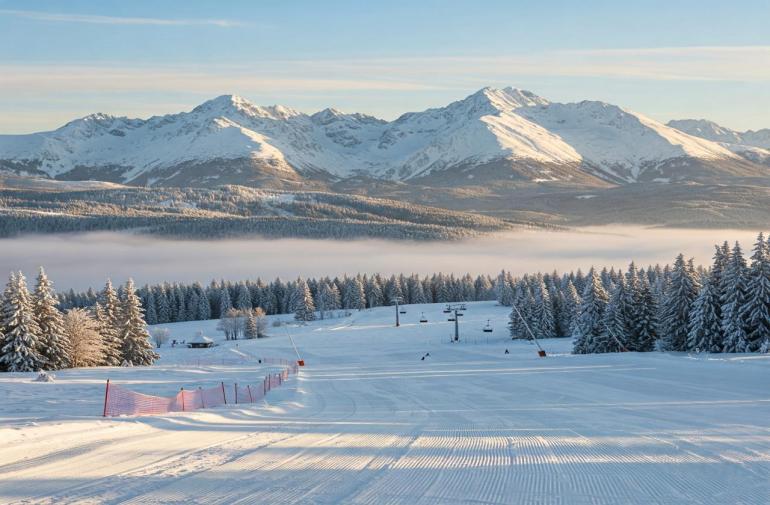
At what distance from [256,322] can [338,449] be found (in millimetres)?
109035

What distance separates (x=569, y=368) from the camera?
40625mm

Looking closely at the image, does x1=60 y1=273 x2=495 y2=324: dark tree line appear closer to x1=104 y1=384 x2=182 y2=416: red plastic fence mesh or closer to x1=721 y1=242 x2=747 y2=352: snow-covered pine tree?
x1=721 y1=242 x2=747 y2=352: snow-covered pine tree

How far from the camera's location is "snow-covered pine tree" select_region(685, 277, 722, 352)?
50.4 meters

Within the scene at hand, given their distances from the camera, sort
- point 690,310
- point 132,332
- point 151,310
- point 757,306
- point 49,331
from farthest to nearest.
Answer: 1. point 151,310
2. point 132,332
3. point 690,310
4. point 757,306
5. point 49,331

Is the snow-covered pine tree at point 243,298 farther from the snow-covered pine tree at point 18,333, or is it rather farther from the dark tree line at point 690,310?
the snow-covered pine tree at point 18,333

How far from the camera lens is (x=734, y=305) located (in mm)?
48812

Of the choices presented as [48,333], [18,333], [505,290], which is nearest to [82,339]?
[48,333]

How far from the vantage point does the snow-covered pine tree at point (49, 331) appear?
4453 cm

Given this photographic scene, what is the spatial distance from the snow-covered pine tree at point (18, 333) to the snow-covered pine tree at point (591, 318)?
41231mm

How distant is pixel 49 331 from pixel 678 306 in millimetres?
43768

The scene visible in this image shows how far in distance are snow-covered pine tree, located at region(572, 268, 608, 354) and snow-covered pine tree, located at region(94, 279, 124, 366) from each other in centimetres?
3685

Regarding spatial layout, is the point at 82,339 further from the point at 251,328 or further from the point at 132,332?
the point at 251,328

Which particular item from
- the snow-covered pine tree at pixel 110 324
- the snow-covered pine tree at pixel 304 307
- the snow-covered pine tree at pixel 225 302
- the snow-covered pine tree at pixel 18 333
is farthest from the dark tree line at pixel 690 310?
the snow-covered pine tree at pixel 225 302

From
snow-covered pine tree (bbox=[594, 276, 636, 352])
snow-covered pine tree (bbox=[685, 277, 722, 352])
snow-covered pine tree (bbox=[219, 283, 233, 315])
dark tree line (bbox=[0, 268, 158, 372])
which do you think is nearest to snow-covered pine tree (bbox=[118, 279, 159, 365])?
dark tree line (bbox=[0, 268, 158, 372])
